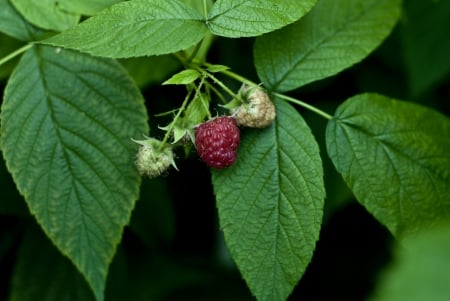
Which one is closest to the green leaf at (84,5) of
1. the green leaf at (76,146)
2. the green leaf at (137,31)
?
the green leaf at (76,146)

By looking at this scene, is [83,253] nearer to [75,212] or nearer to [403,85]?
[75,212]

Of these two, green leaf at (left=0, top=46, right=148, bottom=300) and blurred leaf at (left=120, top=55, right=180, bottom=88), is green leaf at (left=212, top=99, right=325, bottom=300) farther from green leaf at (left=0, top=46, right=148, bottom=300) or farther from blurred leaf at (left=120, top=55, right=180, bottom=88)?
blurred leaf at (left=120, top=55, right=180, bottom=88)

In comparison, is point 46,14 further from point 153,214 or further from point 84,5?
point 153,214

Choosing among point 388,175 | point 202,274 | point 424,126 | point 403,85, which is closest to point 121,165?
point 388,175

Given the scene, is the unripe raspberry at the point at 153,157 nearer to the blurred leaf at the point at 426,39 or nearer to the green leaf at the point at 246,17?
the green leaf at the point at 246,17

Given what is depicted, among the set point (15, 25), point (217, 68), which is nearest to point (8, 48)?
point (15, 25)

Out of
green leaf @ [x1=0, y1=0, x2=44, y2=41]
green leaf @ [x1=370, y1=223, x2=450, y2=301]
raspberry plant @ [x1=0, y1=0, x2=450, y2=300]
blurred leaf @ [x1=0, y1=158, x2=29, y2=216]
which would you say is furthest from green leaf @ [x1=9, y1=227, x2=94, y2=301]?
green leaf @ [x1=370, y1=223, x2=450, y2=301]
